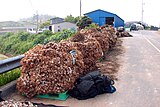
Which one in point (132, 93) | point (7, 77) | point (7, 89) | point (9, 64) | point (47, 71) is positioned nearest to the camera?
point (47, 71)

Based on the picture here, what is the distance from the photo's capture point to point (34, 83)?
17.7ft

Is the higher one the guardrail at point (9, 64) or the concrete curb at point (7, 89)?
the guardrail at point (9, 64)

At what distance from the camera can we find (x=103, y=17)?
41281 millimetres

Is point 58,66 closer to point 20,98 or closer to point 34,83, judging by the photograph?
point 34,83

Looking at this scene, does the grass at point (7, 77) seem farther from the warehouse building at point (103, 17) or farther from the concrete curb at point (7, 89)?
the warehouse building at point (103, 17)

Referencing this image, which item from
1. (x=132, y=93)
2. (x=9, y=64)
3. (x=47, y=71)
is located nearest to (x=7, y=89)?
(x=9, y=64)

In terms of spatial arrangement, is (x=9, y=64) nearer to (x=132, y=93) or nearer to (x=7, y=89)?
(x=7, y=89)

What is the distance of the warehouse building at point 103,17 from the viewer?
4047 cm

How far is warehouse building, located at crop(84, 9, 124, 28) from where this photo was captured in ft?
133

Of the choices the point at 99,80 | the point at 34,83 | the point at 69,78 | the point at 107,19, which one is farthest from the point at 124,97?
the point at 107,19

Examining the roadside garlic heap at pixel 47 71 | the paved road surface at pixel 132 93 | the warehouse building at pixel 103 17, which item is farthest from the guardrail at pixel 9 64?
the warehouse building at pixel 103 17

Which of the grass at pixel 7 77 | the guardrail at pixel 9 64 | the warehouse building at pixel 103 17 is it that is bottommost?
the grass at pixel 7 77

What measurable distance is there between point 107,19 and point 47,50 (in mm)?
37703

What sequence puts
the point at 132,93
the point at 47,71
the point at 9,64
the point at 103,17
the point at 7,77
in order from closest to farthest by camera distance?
Result: the point at 47,71
the point at 9,64
the point at 132,93
the point at 7,77
the point at 103,17
